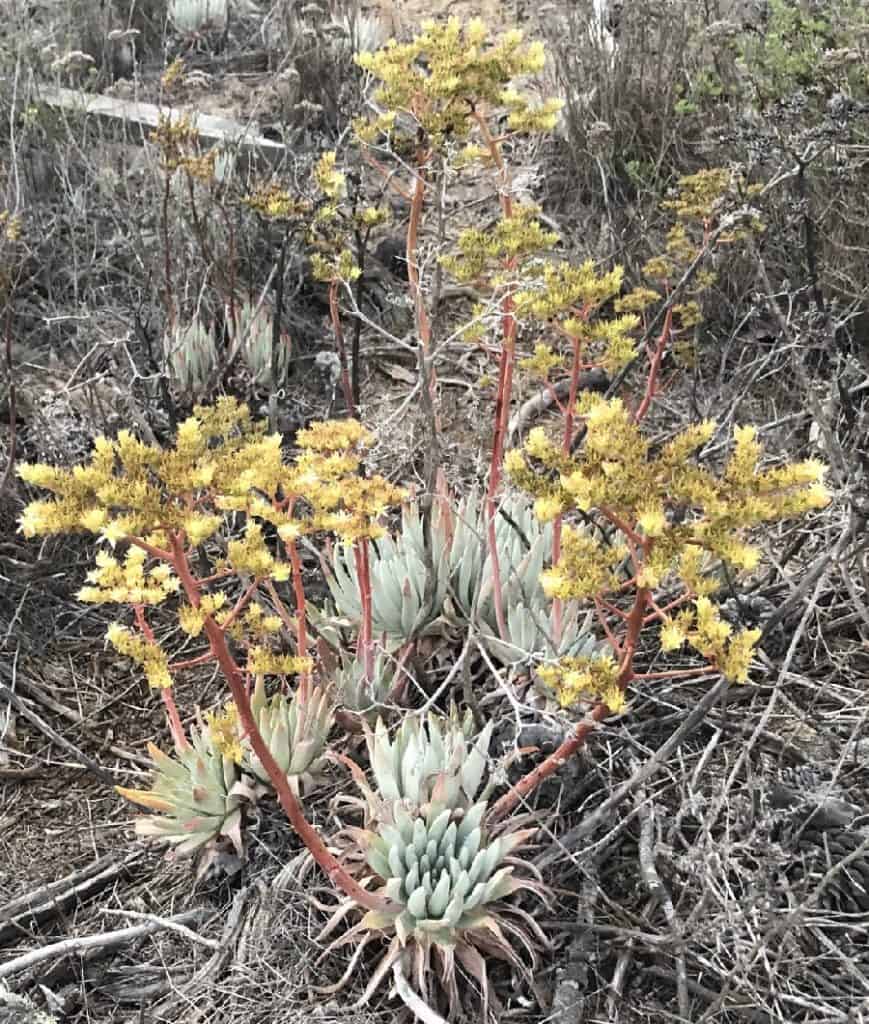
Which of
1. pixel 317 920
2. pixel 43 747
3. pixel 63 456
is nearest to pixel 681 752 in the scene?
pixel 317 920

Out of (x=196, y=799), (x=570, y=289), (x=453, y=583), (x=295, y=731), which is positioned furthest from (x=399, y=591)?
(x=570, y=289)

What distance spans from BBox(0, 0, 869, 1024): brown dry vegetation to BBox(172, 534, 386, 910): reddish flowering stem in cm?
32

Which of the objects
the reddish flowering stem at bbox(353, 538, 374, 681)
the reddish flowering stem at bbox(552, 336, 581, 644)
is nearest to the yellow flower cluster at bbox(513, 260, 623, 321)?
the reddish flowering stem at bbox(552, 336, 581, 644)

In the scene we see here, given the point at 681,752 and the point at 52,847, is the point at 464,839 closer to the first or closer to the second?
the point at 681,752

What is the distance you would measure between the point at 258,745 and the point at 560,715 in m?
0.92

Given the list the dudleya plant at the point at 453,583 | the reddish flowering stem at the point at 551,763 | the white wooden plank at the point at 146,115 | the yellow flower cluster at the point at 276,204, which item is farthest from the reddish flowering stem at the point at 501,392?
the white wooden plank at the point at 146,115

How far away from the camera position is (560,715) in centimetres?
Answer: 254

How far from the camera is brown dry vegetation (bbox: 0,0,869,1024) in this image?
2.18 metres

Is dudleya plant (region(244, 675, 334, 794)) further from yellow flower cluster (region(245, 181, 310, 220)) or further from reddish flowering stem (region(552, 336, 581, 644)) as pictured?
yellow flower cluster (region(245, 181, 310, 220))

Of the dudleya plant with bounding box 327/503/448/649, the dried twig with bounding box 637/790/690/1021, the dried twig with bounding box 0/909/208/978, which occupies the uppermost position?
the dudleya plant with bounding box 327/503/448/649

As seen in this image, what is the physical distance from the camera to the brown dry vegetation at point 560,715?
2180 millimetres

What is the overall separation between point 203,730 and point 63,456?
1.54 meters

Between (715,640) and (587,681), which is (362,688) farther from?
(715,640)

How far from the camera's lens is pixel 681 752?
260 centimetres
